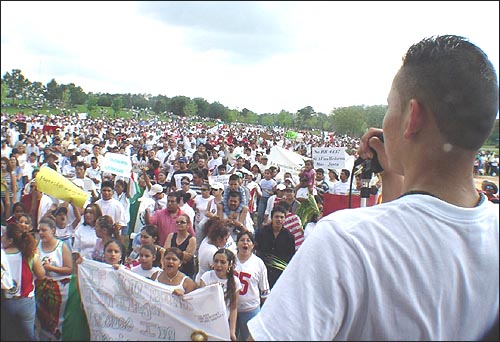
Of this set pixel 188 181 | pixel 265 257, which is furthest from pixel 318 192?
Answer: pixel 265 257

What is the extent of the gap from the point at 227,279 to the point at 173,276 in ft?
1.85

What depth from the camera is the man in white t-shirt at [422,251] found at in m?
0.84

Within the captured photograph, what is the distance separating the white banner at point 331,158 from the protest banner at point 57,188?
5604 mm

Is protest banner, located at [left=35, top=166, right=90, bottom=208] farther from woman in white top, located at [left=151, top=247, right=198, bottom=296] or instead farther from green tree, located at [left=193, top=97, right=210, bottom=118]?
green tree, located at [left=193, top=97, right=210, bottom=118]

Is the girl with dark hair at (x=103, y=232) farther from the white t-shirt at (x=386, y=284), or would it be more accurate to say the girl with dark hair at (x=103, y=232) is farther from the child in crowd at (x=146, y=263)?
the white t-shirt at (x=386, y=284)

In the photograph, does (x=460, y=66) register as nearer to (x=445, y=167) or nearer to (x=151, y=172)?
(x=445, y=167)

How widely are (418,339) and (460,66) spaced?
548mm

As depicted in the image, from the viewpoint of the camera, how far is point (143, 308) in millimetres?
4121

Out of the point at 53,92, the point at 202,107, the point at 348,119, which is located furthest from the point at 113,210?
the point at 202,107

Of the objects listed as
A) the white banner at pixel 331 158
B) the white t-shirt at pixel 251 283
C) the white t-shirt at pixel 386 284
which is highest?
the white t-shirt at pixel 386 284

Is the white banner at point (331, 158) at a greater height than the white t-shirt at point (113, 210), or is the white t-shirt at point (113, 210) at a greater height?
the white banner at point (331, 158)

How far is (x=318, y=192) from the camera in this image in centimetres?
963

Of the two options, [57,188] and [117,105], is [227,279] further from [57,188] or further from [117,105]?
[117,105]

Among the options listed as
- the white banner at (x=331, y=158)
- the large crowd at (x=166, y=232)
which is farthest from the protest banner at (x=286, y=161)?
the large crowd at (x=166, y=232)
